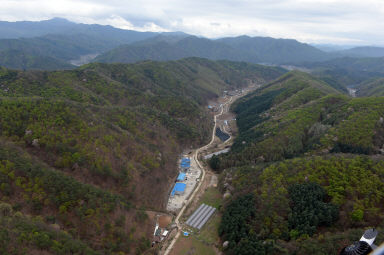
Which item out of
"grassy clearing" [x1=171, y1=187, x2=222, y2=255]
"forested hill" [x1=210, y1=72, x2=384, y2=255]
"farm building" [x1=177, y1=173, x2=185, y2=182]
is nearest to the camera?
"forested hill" [x1=210, y1=72, x2=384, y2=255]

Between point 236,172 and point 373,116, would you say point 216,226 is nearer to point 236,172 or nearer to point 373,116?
point 236,172

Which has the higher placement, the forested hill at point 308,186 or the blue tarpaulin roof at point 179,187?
the forested hill at point 308,186

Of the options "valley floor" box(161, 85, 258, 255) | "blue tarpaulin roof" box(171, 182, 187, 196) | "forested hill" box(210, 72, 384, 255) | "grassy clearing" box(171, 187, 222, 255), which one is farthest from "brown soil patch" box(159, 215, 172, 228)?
"forested hill" box(210, 72, 384, 255)

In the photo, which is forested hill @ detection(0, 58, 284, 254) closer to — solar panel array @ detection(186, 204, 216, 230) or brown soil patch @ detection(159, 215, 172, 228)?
brown soil patch @ detection(159, 215, 172, 228)

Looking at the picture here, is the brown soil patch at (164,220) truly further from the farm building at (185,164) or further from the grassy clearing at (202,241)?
the farm building at (185,164)

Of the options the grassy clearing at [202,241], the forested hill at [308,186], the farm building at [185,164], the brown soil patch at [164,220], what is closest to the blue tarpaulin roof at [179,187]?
the brown soil patch at [164,220]

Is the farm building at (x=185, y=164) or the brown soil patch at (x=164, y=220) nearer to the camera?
the brown soil patch at (x=164, y=220)
